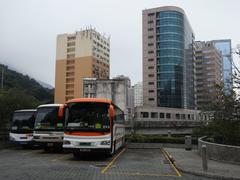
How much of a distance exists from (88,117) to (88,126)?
50 cm

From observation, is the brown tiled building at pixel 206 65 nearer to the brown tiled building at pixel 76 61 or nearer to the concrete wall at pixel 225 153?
the brown tiled building at pixel 76 61

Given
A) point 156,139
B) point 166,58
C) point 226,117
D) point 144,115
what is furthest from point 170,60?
point 226,117

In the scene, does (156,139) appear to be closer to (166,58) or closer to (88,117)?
(88,117)

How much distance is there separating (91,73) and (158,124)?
67992mm

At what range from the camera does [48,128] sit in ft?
63.2

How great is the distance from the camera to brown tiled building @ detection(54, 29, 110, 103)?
114 m

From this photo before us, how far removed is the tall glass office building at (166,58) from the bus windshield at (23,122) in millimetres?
86693

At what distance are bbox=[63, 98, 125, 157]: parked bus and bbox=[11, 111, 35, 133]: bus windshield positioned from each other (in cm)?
760

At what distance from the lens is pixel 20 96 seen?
3100 cm

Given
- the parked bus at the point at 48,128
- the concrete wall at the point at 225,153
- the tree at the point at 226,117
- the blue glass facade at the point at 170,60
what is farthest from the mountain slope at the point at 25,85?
the concrete wall at the point at 225,153

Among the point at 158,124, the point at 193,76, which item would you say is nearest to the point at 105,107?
the point at 158,124

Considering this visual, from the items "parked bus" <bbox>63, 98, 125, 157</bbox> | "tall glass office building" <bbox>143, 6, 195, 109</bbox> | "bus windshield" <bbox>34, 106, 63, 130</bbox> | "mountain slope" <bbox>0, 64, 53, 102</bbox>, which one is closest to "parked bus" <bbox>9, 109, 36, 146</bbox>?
"bus windshield" <bbox>34, 106, 63, 130</bbox>

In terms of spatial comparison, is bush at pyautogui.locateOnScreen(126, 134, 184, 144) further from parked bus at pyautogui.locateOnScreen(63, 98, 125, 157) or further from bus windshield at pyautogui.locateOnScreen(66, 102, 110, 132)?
bus windshield at pyautogui.locateOnScreen(66, 102, 110, 132)

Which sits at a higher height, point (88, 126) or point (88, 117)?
point (88, 117)
